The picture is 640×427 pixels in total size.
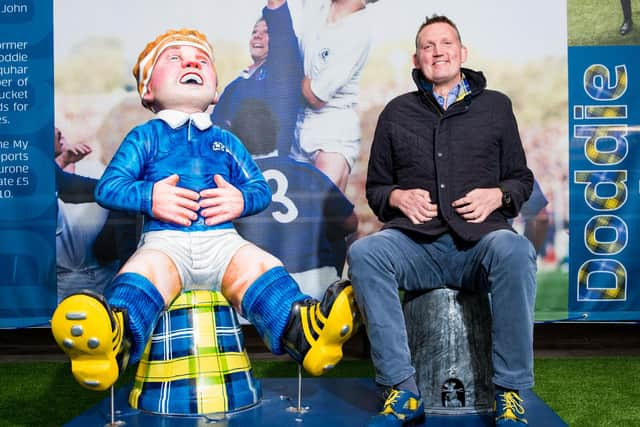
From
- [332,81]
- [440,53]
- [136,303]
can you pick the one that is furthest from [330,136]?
[136,303]

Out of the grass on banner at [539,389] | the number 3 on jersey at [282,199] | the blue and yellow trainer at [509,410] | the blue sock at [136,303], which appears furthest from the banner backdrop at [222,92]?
the blue and yellow trainer at [509,410]

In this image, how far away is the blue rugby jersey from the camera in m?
2.36

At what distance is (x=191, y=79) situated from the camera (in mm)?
2500

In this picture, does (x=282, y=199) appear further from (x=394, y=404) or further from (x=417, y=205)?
(x=394, y=404)

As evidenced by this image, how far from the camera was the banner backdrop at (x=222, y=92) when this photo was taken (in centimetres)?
379

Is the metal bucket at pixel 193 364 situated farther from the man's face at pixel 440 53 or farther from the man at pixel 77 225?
the man at pixel 77 225

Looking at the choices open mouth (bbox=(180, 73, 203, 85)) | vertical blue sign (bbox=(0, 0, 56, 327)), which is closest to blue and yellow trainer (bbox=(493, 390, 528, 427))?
open mouth (bbox=(180, 73, 203, 85))

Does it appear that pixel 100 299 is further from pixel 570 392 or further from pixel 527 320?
pixel 570 392

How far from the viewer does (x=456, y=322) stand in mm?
2441

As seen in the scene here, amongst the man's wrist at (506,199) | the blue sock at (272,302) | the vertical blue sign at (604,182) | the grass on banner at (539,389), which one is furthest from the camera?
the vertical blue sign at (604,182)

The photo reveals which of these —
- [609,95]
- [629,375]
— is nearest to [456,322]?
[629,375]

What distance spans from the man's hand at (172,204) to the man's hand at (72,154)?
5.19 feet

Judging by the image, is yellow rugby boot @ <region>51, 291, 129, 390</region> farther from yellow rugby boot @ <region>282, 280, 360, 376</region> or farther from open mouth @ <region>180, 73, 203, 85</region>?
open mouth @ <region>180, 73, 203, 85</region>

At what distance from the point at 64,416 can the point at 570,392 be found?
71.9 inches
